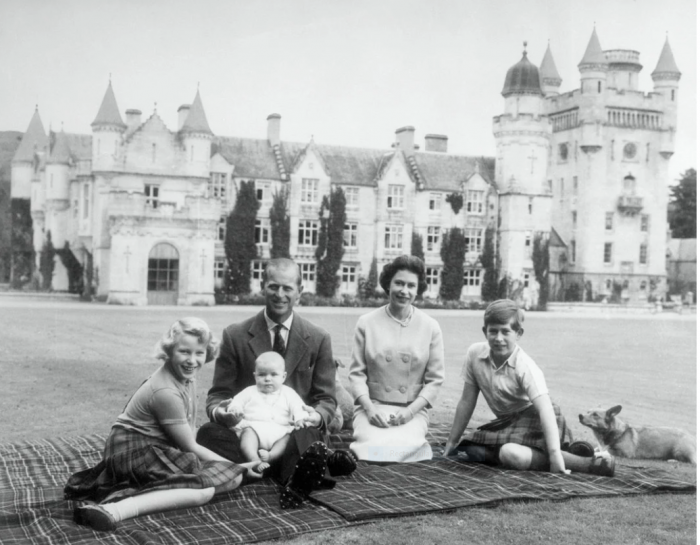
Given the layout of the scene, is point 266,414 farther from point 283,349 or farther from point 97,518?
point 97,518

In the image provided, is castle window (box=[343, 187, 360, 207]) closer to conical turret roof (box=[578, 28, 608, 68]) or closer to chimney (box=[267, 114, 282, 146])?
chimney (box=[267, 114, 282, 146])

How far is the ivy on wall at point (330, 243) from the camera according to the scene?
1372 centimetres

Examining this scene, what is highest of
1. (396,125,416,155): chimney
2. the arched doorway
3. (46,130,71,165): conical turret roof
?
(396,125,416,155): chimney

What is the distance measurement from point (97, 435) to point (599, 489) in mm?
3478

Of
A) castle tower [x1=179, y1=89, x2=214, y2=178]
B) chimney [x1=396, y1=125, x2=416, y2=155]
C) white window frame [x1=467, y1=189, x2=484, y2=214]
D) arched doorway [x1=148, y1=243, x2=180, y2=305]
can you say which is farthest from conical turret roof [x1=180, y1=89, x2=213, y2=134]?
white window frame [x1=467, y1=189, x2=484, y2=214]

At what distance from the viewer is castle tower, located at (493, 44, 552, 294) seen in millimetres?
15648

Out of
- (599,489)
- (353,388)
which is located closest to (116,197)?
(353,388)

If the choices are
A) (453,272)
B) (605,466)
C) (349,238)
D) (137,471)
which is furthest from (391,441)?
(349,238)

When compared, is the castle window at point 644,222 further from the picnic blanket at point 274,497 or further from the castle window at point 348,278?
the picnic blanket at point 274,497

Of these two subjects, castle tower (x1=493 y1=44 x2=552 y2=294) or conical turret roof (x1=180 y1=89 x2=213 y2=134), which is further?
castle tower (x1=493 y1=44 x2=552 y2=294)

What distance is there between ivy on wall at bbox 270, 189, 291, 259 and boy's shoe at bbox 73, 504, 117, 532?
41.5 feet

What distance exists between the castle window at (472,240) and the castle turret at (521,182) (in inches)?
24.3

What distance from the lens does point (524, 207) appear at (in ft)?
65.3

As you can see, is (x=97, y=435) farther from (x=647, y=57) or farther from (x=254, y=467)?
(x=647, y=57)
